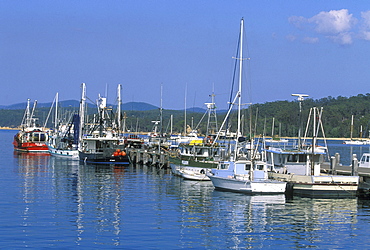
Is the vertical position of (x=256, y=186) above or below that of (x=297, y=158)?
below

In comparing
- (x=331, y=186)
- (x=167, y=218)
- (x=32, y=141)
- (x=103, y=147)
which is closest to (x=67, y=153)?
(x=103, y=147)

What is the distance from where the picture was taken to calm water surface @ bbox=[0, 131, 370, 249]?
2972 centimetres

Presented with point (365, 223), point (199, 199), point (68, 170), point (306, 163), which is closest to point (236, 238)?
point (365, 223)

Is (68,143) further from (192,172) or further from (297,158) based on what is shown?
(297,158)

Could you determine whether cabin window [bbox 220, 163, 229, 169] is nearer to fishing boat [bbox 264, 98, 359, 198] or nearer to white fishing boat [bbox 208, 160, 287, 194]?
white fishing boat [bbox 208, 160, 287, 194]

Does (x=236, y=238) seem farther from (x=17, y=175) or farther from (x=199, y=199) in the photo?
(x=17, y=175)

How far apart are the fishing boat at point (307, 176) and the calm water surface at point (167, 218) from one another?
0.99m

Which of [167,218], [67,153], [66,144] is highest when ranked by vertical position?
[66,144]

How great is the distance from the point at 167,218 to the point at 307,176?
14.7m

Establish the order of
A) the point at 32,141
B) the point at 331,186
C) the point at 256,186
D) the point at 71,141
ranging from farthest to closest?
the point at 32,141, the point at 71,141, the point at 256,186, the point at 331,186

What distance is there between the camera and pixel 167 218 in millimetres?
36031

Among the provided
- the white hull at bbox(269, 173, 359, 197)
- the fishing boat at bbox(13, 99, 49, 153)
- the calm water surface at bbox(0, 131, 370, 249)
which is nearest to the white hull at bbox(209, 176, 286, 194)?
the calm water surface at bbox(0, 131, 370, 249)

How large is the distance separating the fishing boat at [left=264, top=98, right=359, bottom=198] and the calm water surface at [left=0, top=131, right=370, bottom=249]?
3.24 feet

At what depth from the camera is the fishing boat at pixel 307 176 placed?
148 ft
